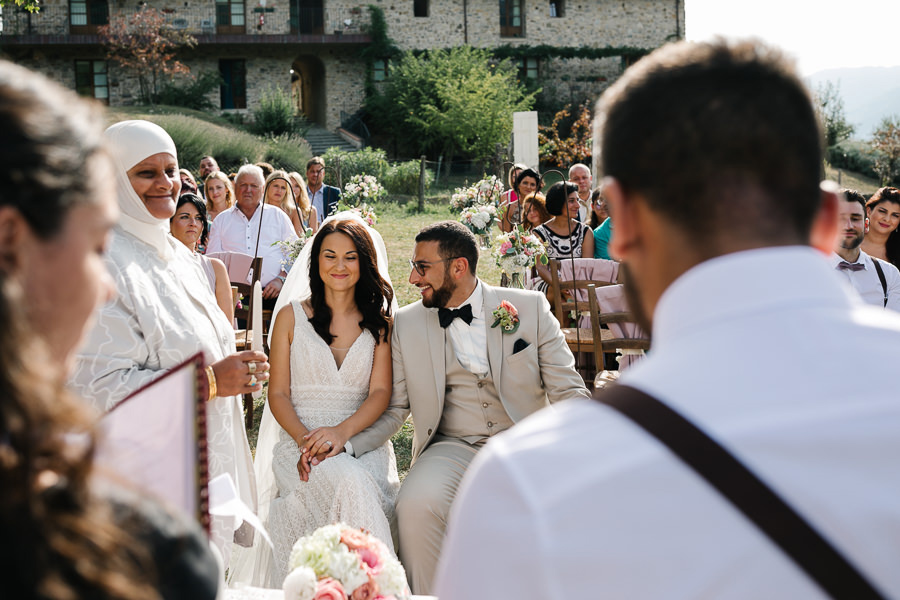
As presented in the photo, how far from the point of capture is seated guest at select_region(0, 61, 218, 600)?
781 millimetres

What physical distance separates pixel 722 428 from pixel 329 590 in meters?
2.02

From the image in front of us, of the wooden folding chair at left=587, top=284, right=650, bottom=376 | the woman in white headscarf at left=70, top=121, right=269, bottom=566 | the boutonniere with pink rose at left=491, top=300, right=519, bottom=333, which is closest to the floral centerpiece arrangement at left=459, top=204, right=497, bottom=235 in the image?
the wooden folding chair at left=587, top=284, right=650, bottom=376

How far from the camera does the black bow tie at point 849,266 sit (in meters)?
5.60

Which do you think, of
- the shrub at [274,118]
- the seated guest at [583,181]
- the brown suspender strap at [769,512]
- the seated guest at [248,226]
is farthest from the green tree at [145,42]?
the brown suspender strap at [769,512]

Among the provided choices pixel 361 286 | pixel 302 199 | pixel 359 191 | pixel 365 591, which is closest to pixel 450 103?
pixel 302 199

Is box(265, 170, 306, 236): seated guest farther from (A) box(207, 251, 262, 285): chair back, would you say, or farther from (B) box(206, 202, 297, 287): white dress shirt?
(A) box(207, 251, 262, 285): chair back

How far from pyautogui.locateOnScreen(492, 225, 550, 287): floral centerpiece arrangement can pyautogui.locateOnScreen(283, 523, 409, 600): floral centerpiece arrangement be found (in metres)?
3.84

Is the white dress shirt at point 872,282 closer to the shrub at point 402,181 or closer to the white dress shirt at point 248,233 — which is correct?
the white dress shirt at point 248,233

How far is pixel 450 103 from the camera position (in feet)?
103

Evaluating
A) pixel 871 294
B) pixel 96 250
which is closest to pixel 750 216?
A: pixel 96 250

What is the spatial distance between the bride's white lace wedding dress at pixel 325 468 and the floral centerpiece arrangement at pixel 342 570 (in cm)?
113

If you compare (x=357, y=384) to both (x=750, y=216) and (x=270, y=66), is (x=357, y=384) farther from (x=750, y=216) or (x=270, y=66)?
(x=270, y=66)

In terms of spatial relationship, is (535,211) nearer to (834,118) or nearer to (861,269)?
(861,269)

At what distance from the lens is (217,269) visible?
4426mm
